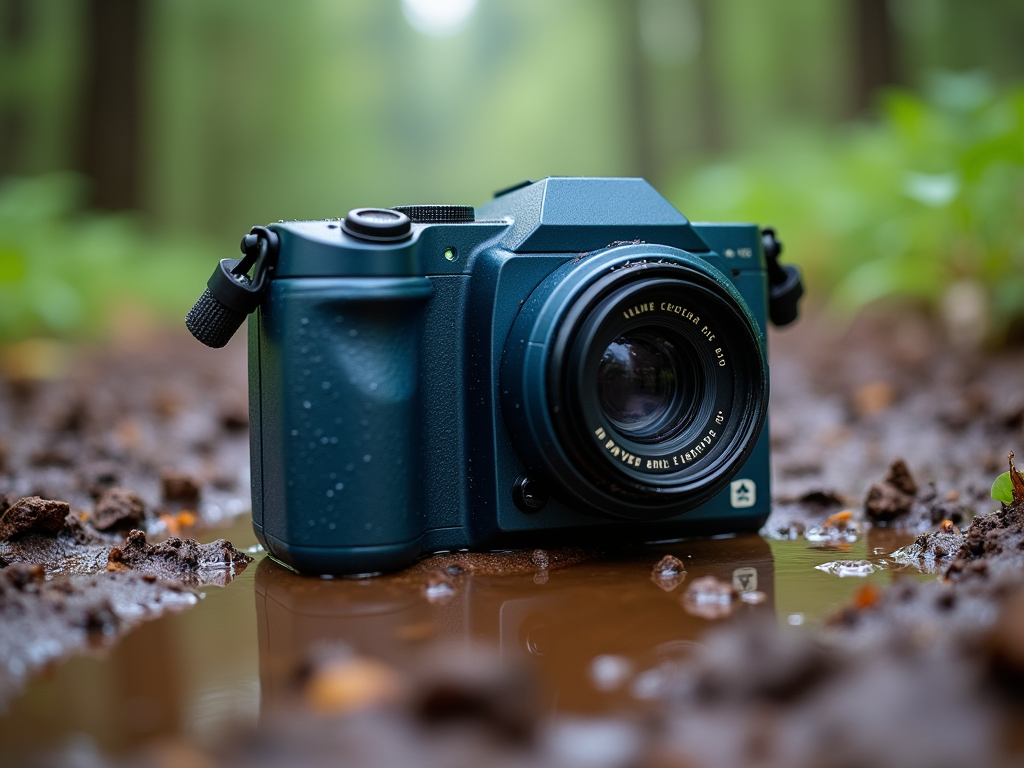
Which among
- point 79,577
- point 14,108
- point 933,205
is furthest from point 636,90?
point 79,577

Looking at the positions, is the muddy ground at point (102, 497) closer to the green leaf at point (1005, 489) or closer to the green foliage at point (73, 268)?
the green foliage at point (73, 268)

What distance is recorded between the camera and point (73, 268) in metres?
5.37

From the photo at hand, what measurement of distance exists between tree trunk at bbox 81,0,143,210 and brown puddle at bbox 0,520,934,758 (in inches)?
227

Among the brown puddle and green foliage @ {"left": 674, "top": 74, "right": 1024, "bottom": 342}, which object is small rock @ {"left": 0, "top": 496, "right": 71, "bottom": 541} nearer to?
the brown puddle

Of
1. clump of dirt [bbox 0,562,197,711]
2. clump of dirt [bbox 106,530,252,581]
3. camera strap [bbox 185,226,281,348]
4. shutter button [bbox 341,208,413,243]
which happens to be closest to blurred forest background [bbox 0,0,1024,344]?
shutter button [bbox 341,208,413,243]

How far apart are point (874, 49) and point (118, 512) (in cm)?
512

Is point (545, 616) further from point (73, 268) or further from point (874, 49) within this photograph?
point (874, 49)

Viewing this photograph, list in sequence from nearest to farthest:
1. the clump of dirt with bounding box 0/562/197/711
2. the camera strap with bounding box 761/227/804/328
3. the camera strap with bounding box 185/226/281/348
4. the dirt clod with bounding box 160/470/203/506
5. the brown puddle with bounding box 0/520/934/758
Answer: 1. the brown puddle with bounding box 0/520/934/758
2. the clump of dirt with bounding box 0/562/197/711
3. the camera strap with bounding box 185/226/281/348
4. the camera strap with bounding box 761/227/804/328
5. the dirt clod with bounding box 160/470/203/506

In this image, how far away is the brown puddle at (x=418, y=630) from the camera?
3.28 ft

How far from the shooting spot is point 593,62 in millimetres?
13117

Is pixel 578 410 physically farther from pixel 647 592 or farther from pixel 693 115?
pixel 693 115

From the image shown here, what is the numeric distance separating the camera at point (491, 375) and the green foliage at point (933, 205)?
1373 mm

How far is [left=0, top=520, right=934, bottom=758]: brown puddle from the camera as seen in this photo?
39.3 inches

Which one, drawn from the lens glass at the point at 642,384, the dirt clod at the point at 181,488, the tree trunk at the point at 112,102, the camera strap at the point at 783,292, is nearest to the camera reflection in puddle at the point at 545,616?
the lens glass at the point at 642,384
